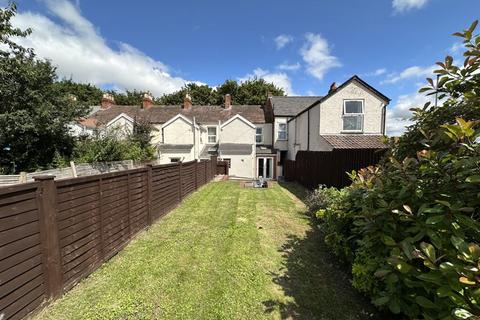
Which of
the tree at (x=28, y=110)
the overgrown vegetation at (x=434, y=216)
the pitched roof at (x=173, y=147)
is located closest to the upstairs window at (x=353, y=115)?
the overgrown vegetation at (x=434, y=216)

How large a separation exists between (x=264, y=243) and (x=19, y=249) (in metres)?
4.19

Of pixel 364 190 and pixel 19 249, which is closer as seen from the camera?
pixel 19 249

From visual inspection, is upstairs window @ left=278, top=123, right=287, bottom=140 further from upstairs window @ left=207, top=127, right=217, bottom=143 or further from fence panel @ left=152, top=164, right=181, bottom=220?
fence panel @ left=152, top=164, right=181, bottom=220

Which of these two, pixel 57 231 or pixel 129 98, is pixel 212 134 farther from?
pixel 129 98

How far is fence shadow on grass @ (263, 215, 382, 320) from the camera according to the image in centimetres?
320

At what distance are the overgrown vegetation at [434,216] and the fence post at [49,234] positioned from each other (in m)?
3.77

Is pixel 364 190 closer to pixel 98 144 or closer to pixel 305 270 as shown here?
pixel 305 270

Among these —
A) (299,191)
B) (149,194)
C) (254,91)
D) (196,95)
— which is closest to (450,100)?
(149,194)

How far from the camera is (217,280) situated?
153 inches

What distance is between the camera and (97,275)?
12.9 feet

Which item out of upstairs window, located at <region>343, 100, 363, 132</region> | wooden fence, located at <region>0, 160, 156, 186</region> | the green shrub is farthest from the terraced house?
the green shrub

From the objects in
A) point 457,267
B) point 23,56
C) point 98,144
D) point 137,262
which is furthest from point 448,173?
point 23,56

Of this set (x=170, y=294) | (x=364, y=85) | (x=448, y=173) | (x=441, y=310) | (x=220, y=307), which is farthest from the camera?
(x=364, y=85)

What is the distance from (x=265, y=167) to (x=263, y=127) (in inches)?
201
